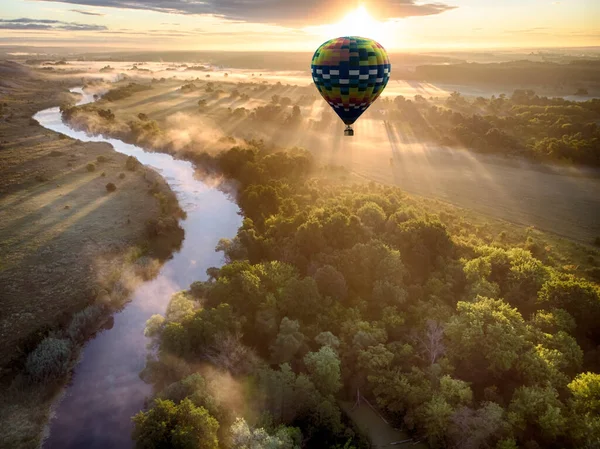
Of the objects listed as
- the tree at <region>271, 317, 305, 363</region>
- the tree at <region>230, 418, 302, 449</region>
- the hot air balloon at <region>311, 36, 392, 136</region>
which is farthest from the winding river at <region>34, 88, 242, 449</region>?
the hot air balloon at <region>311, 36, 392, 136</region>

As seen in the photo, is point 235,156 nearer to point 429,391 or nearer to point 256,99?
point 429,391

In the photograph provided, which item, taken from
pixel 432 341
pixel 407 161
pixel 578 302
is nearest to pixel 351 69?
pixel 432 341

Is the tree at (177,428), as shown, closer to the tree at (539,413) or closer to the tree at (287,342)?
the tree at (287,342)

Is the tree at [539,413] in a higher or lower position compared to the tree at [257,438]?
higher

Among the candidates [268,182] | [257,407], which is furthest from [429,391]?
[268,182]

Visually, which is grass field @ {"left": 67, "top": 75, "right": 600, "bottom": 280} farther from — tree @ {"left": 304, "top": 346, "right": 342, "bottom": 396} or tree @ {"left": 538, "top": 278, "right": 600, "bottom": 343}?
tree @ {"left": 304, "top": 346, "right": 342, "bottom": 396}

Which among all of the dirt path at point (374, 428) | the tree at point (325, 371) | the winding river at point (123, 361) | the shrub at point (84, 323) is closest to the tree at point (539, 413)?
the dirt path at point (374, 428)

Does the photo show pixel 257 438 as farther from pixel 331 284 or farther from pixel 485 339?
pixel 485 339
